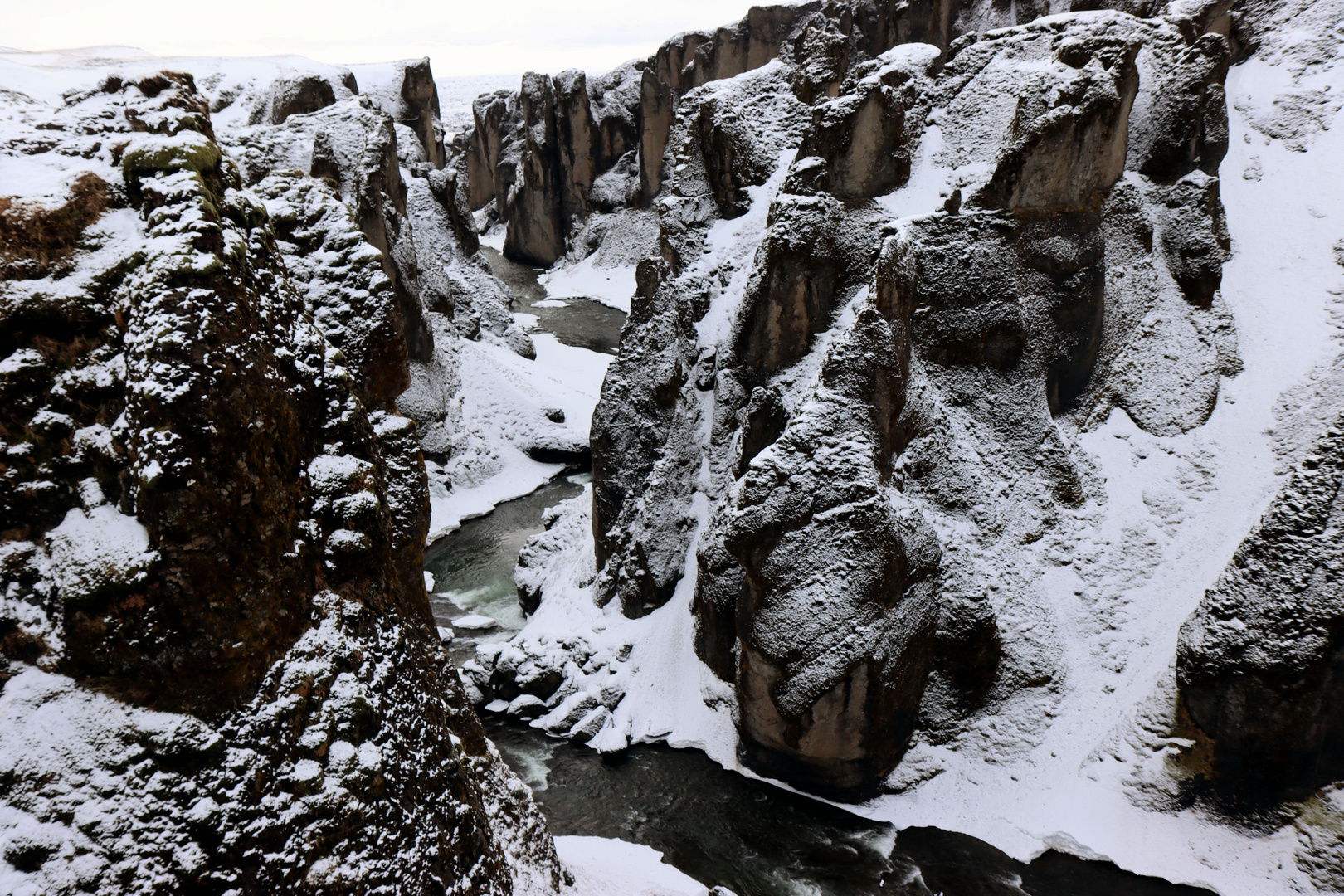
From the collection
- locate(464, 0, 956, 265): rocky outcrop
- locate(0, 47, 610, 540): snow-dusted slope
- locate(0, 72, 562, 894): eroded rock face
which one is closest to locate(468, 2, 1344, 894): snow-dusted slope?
locate(0, 72, 562, 894): eroded rock face

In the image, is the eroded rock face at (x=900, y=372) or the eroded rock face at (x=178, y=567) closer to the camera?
the eroded rock face at (x=178, y=567)

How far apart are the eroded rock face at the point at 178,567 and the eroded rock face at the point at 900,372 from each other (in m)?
10.1

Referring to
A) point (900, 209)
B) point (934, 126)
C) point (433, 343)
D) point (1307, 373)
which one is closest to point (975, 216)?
point (900, 209)

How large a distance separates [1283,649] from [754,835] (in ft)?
36.1

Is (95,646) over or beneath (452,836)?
over

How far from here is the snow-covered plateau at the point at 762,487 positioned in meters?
8.11

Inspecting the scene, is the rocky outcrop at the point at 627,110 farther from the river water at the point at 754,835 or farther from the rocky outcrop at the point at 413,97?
the river water at the point at 754,835

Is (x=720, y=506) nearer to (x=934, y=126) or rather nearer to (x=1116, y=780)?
(x=1116, y=780)

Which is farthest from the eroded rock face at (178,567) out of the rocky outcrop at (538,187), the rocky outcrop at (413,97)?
the rocky outcrop at (538,187)

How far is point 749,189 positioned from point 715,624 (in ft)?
46.6

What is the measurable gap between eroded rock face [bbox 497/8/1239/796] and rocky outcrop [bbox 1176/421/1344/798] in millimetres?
3657

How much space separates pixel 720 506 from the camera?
67.3 feet

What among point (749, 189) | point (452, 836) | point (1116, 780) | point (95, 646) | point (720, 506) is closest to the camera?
point (95, 646)

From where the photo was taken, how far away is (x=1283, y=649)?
49.9ft
